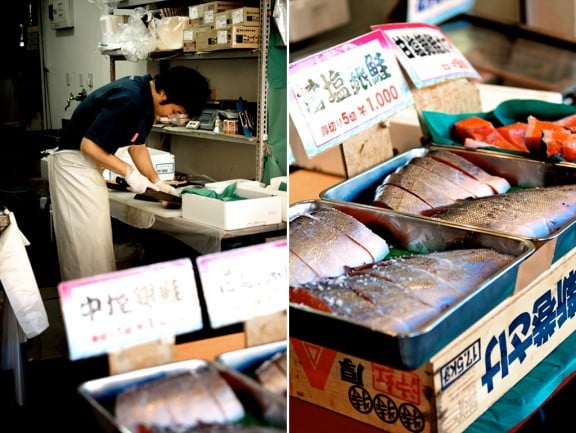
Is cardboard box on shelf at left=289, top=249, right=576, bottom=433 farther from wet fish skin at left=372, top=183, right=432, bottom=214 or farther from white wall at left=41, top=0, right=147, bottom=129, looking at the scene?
white wall at left=41, top=0, right=147, bottom=129

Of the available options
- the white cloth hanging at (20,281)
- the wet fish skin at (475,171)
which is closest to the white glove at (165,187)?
the white cloth hanging at (20,281)

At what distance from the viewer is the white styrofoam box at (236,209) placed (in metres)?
1.12

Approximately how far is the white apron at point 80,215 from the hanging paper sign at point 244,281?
0.54 ft

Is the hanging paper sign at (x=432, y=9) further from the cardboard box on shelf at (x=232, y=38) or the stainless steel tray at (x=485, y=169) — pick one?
the cardboard box on shelf at (x=232, y=38)

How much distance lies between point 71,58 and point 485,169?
2158mm

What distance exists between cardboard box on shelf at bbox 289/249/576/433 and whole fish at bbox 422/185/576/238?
0.18m

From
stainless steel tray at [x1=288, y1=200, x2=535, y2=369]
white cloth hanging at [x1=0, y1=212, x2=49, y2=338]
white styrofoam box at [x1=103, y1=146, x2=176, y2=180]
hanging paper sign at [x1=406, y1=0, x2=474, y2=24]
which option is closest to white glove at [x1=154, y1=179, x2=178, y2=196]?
white styrofoam box at [x1=103, y1=146, x2=176, y2=180]

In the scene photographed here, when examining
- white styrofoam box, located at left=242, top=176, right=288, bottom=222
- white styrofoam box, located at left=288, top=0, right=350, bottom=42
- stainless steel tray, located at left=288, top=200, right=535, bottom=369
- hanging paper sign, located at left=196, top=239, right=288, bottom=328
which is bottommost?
stainless steel tray, located at left=288, top=200, right=535, bottom=369

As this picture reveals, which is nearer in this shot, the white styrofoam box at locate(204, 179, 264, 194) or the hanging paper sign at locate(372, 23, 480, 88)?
the white styrofoam box at locate(204, 179, 264, 194)

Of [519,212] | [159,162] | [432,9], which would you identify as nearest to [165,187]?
[159,162]

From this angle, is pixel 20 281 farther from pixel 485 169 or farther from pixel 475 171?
pixel 485 169

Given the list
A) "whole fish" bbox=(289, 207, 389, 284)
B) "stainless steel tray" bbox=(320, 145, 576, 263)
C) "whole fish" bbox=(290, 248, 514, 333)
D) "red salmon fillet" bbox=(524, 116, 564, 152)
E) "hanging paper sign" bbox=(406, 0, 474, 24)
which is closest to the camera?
"whole fish" bbox=(290, 248, 514, 333)

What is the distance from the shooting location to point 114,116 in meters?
1.03

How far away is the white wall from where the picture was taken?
3.20 feet
